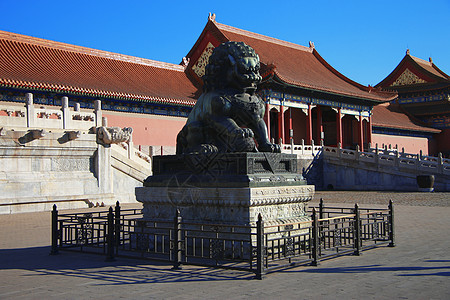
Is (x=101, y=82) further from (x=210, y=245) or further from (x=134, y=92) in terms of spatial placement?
(x=210, y=245)

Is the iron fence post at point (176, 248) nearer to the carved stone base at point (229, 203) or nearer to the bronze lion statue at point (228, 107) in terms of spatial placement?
the carved stone base at point (229, 203)

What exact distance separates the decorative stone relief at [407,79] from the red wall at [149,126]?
2340cm

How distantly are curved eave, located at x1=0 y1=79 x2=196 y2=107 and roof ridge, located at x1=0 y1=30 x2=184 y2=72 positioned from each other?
3.90 meters

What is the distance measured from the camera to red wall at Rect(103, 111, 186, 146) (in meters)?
22.4

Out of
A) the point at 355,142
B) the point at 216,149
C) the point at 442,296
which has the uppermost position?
the point at 355,142

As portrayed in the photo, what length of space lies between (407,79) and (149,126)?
25.5 meters

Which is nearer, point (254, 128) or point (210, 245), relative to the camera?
point (210, 245)

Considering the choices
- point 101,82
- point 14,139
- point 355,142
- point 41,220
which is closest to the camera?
point 41,220

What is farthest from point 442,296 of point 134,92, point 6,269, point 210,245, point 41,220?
point 134,92

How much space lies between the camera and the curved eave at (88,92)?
59.8 feet

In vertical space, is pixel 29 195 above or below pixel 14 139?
below

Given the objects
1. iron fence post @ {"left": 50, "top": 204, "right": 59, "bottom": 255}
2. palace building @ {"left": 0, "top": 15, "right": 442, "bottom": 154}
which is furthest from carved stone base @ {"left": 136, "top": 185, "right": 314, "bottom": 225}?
palace building @ {"left": 0, "top": 15, "right": 442, "bottom": 154}

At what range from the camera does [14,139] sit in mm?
14117

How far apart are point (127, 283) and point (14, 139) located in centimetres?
1027
